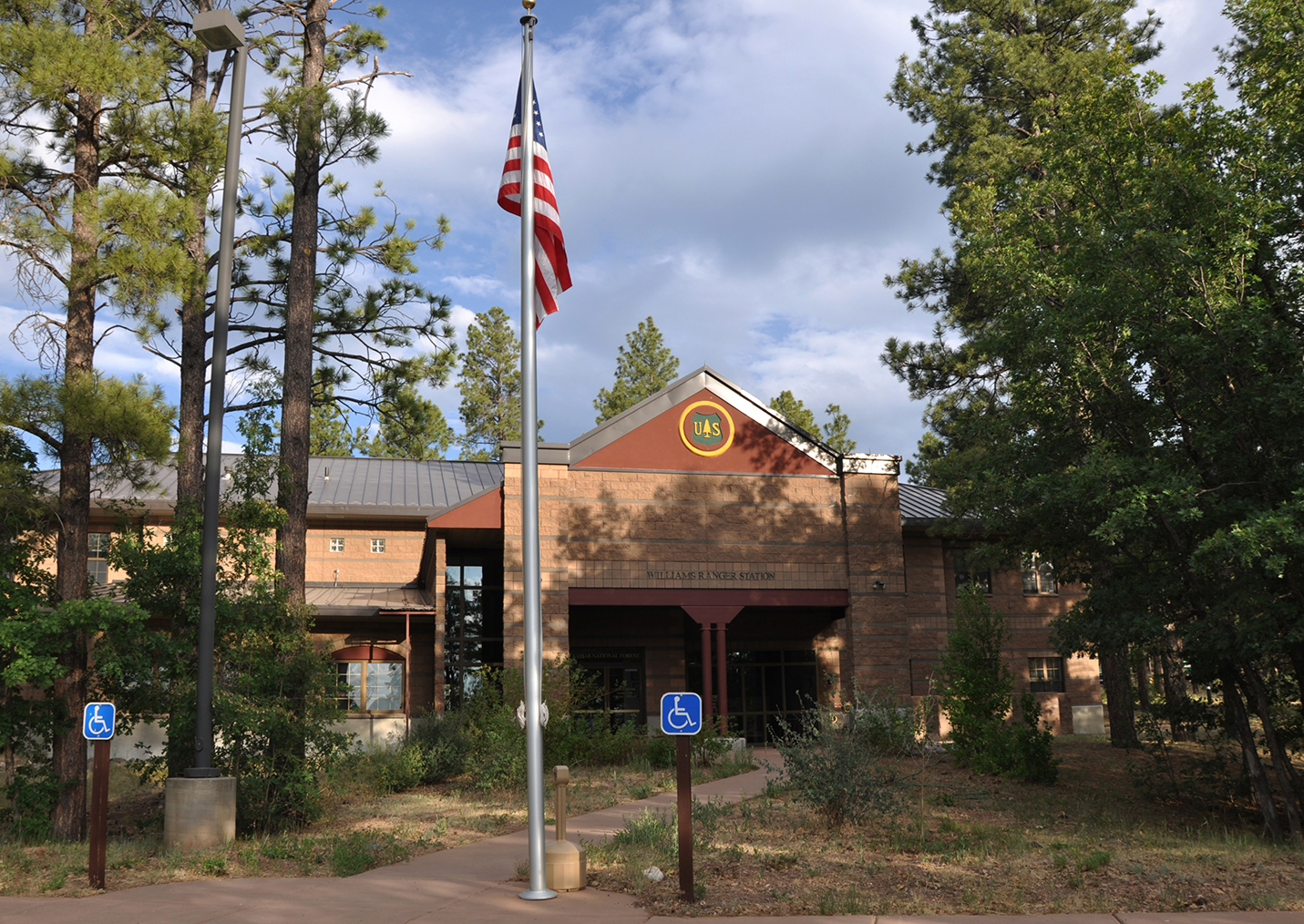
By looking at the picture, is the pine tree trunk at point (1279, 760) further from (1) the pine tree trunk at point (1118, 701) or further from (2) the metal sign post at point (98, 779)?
(2) the metal sign post at point (98, 779)

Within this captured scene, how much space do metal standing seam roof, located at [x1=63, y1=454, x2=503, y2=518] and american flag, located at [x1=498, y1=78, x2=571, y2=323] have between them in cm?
1868

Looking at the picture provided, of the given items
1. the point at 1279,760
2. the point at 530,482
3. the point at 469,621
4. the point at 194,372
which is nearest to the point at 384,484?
the point at 469,621

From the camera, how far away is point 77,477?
45.1 feet

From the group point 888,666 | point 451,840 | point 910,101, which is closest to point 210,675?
point 451,840

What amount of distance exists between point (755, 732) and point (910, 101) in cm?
1791

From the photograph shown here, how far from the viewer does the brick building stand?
75.5ft

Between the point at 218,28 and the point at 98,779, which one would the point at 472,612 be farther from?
the point at 218,28

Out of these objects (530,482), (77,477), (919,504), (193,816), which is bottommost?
(193,816)

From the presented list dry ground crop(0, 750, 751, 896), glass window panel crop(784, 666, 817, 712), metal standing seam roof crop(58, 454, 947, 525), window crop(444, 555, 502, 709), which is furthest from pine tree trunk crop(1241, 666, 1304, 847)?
window crop(444, 555, 502, 709)

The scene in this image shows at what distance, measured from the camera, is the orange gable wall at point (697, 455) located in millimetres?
23531

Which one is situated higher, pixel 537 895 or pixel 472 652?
pixel 472 652

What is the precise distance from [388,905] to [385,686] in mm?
19406

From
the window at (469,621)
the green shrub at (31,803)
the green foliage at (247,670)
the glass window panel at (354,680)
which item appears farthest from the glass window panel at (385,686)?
the green foliage at (247,670)

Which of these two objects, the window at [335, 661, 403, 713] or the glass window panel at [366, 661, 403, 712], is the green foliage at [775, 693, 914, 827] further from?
the glass window panel at [366, 661, 403, 712]
